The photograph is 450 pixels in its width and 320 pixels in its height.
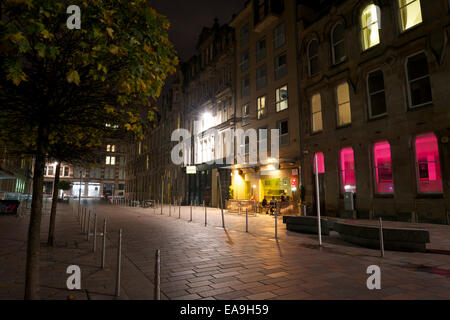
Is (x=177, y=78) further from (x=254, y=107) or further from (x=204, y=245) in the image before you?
(x=204, y=245)

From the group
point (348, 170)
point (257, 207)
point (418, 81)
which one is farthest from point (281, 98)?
point (418, 81)

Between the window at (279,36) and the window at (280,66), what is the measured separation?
103 cm

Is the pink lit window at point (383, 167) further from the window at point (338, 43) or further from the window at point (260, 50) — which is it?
the window at point (260, 50)

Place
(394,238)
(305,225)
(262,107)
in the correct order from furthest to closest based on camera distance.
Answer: (262,107) → (305,225) → (394,238)

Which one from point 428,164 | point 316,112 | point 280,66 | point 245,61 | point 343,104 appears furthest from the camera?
point 245,61

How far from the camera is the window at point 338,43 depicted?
18938mm

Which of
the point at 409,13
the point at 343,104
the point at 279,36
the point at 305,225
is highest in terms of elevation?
the point at 279,36

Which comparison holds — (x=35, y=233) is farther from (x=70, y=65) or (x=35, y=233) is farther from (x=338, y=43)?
(x=338, y=43)

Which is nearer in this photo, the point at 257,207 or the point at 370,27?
the point at 370,27

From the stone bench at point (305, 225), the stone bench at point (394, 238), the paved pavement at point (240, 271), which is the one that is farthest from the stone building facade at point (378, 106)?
the stone bench at point (394, 238)

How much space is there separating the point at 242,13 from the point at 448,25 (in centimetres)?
1988

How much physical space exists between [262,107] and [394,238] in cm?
1942

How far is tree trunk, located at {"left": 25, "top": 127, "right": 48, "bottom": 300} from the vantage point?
3686mm

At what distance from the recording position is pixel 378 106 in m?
16.5
